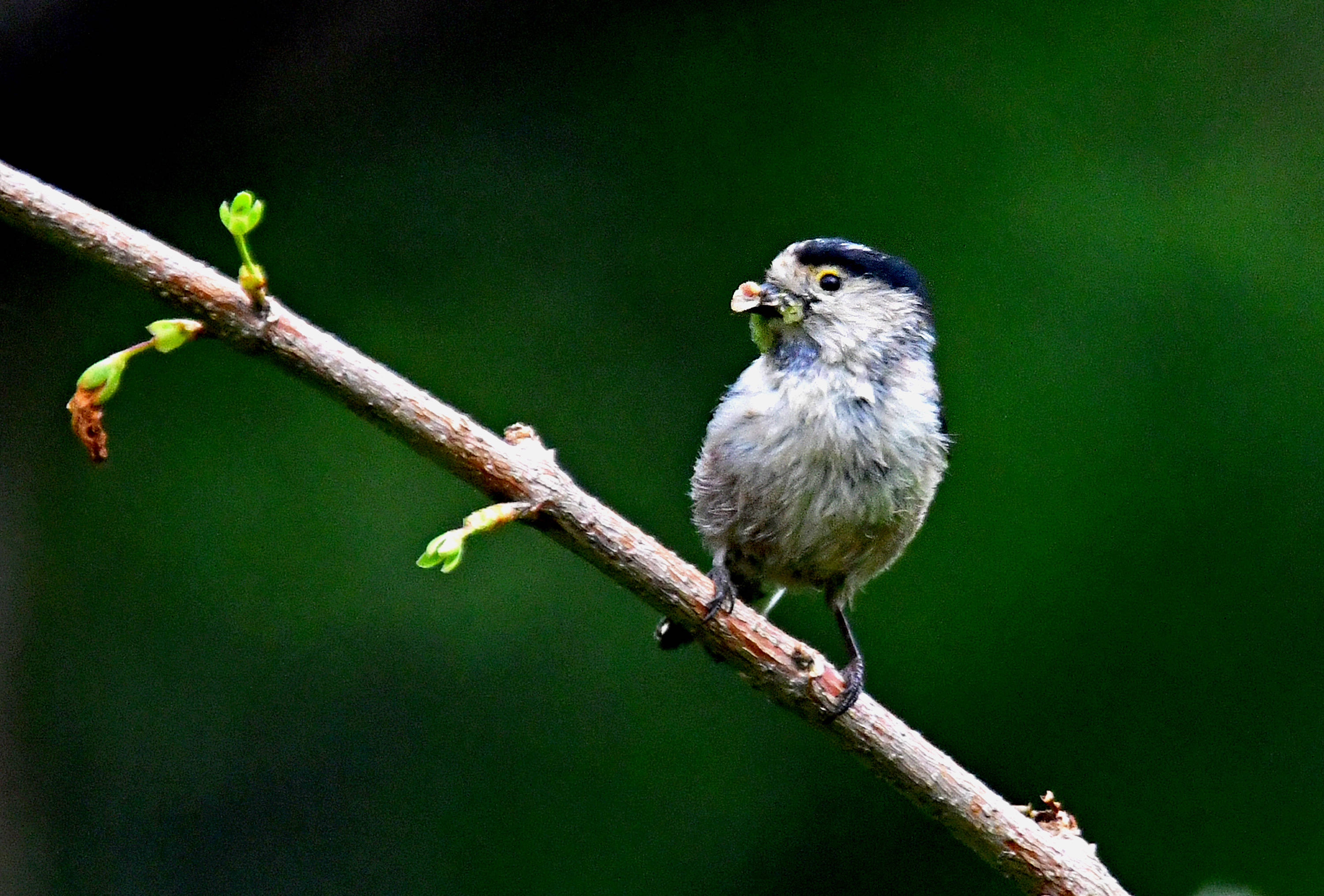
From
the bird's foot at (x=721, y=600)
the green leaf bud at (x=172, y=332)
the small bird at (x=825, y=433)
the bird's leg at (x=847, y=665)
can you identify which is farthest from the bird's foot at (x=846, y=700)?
the green leaf bud at (x=172, y=332)

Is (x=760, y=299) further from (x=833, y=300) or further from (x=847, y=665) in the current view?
(x=847, y=665)

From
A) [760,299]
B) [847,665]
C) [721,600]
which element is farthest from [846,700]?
[760,299]

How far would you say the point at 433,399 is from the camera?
2.28 meters

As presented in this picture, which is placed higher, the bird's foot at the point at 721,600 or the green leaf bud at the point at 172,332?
the bird's foot at the point at 721,600

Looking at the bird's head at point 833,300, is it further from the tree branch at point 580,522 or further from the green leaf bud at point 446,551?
the green leaf bud at point 446,551

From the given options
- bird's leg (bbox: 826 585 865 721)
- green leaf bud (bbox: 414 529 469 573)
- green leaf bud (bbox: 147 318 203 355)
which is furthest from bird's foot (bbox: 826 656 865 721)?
green leaf bud (bbox: 147 318 203 355)

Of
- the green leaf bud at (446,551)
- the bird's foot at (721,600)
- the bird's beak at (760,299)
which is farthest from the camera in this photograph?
the bird's beak at (760,299)

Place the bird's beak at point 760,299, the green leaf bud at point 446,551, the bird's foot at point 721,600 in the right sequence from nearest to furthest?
the green leaf bud at point 446,551, the bird's foot at point 721,600, the bird's beak at point 760,299

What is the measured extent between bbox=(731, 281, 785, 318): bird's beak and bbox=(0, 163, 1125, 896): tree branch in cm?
80

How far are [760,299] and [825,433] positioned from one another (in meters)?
0.33

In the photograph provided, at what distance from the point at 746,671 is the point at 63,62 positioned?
4304mm

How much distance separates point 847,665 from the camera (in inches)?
125

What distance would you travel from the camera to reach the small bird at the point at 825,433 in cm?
322

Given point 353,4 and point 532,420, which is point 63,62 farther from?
point 532,420
